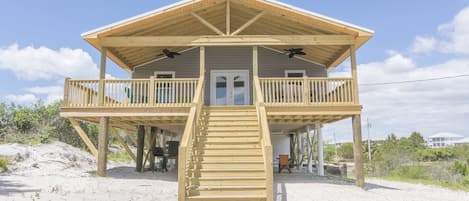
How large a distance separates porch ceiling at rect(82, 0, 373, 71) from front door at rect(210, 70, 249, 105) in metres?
1.66

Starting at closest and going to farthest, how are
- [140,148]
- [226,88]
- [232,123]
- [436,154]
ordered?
[232,123] < [140,148] < [226,88] < [436,154]

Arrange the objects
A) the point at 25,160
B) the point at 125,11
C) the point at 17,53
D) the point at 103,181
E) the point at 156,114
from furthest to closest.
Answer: the point at 17,53 < the point at 125,11 < the point at 25,160 < the point at 156,114 < the point at 103,181

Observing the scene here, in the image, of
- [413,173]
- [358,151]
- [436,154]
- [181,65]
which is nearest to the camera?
[358,151]

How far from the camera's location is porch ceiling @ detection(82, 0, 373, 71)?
1057 cm

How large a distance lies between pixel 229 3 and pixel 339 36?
138 inches

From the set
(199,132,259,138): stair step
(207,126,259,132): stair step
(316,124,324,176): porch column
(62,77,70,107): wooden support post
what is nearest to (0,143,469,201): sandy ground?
(199,132,259,138): stair step

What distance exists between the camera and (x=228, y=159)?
331 inches

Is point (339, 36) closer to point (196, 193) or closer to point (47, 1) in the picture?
point (196, 193)

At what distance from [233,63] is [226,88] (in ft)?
3.37

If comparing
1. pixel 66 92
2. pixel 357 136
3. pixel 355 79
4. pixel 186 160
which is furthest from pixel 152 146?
pixel 355 79

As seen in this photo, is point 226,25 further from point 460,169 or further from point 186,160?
point 460,169

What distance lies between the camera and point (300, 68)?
1420 centimetres

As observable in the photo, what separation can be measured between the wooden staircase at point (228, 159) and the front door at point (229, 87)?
2863mm

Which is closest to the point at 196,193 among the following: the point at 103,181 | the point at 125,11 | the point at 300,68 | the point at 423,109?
the point at 103,181
